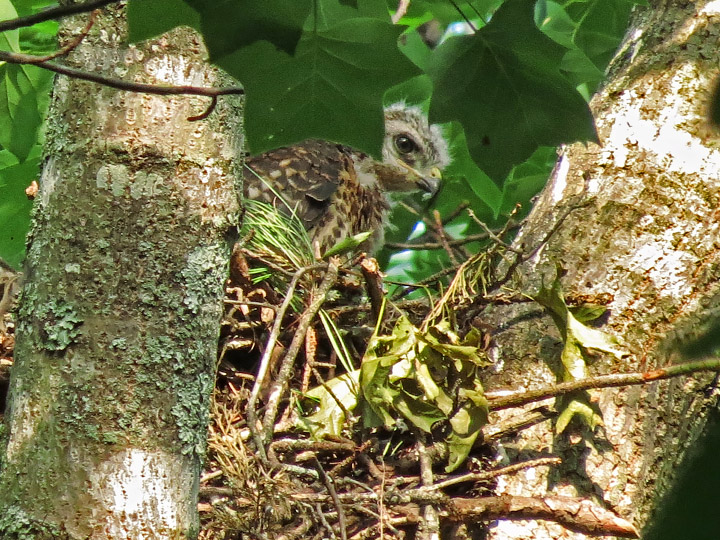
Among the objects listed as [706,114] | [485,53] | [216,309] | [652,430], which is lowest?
[652,430]

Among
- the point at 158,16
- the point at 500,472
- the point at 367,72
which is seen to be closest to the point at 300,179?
the point at 500,472

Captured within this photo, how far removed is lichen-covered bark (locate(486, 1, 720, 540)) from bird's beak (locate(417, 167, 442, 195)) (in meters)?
1.83

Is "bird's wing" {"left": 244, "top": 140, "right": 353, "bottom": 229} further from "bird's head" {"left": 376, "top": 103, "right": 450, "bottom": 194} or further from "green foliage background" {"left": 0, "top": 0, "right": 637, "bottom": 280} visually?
"green foliage background" {"left": 0, "top": 0, "right": 637, "bottom": 280}

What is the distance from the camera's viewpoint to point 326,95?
108 cm

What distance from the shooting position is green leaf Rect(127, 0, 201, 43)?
93 cm

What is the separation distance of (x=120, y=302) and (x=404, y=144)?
3383 millimetres

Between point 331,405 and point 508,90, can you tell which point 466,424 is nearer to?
point 331,405

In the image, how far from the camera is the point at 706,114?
56cm

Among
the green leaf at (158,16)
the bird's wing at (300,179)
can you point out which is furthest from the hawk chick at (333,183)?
the green leaf at (158,16)

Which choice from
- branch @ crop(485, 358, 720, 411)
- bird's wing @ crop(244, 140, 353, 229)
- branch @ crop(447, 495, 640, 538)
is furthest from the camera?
bird's wing @ crop(244, 140, 353, 229)

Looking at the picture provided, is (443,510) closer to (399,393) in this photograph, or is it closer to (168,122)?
(399,393)

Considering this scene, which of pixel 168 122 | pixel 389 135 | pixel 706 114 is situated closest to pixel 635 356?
pixel 168 122

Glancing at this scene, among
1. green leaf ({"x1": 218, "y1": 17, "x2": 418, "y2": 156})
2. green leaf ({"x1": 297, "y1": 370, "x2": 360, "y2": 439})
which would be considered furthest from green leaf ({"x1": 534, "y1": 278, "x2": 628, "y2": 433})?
green leaf ({"x1": 218, "y1": 17, "x2": 418, "y2": 156})

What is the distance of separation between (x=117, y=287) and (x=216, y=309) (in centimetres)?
21
